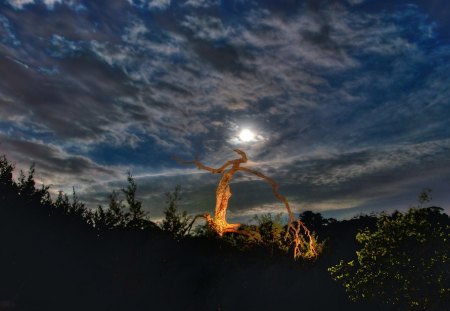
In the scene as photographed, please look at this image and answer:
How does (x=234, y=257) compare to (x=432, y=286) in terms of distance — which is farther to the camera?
(x=234, y=257)

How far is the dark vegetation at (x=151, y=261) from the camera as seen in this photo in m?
13.9

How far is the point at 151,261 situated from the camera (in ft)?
58.3

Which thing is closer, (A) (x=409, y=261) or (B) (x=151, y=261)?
(A) (x=409, y=261)

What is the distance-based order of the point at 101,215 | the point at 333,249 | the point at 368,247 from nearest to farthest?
the point at 368,247 < the point at 101,215 < the point at 333,249

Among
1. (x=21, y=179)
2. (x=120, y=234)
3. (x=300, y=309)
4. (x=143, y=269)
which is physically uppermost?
(x=21, y=179)

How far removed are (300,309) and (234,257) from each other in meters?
6.15

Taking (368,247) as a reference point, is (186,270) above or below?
below

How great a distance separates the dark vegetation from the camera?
13922 mm

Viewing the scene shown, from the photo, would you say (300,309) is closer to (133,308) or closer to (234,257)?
(234,257)

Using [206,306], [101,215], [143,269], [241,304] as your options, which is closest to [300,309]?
[241,304]

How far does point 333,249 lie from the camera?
110ft

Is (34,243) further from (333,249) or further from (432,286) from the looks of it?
(333,249)

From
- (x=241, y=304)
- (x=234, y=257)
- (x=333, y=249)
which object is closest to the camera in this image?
(x=241, y=304)

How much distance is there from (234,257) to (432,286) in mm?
11287
